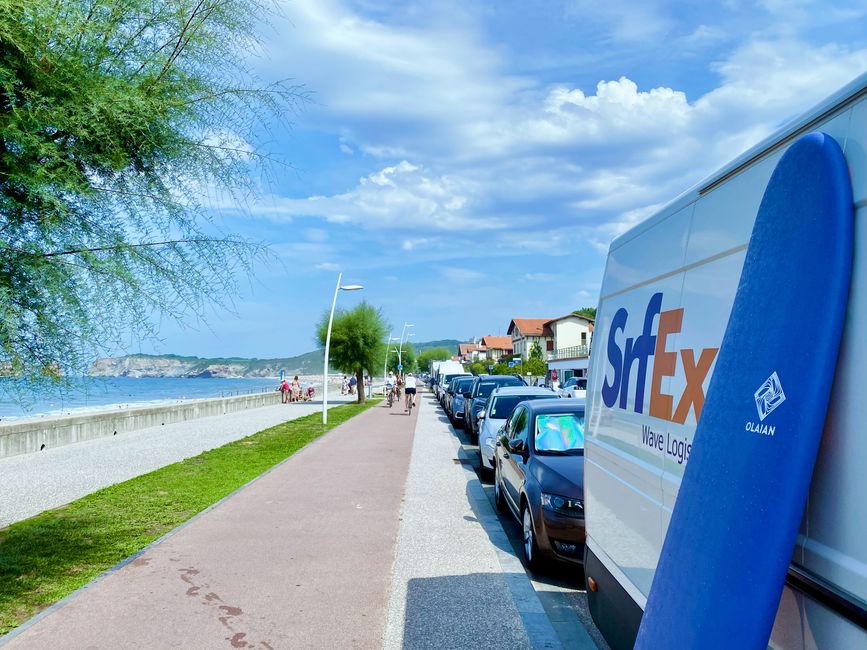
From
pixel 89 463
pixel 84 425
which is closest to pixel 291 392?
pixel 84 425

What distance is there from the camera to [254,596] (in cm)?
577

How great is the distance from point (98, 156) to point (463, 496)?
7.59 m

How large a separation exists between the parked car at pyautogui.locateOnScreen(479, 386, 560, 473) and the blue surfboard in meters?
9.28

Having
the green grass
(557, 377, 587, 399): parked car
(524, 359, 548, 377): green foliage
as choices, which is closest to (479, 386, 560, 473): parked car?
the green grass

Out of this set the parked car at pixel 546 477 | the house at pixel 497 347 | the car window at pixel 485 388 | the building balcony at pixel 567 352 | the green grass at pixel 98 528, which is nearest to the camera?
the green grass at pixel 98 528

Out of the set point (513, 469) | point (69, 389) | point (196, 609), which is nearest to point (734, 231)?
point (69, 389)

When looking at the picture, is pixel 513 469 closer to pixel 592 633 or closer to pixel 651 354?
pixel 592 633

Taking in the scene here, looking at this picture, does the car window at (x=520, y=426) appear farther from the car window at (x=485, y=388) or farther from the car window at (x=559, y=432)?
the car window at (x=485, y=388)

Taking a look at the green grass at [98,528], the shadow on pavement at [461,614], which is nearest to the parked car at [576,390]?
the green grass at [98,528]

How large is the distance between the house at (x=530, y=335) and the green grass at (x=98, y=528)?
94.0 metres

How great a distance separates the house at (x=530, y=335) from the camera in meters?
108

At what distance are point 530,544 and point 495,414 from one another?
7097mm

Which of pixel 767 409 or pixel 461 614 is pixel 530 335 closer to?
pixel 461 614

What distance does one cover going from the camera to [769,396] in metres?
2.08
